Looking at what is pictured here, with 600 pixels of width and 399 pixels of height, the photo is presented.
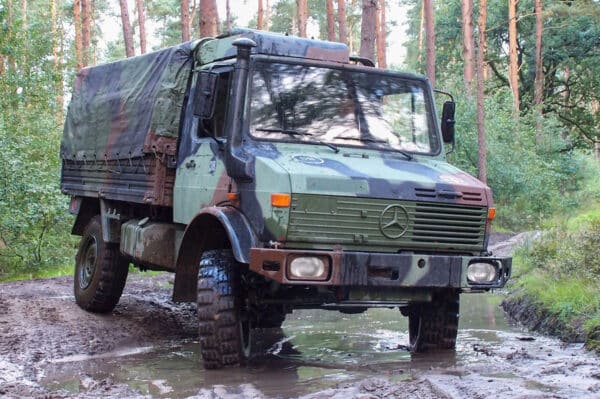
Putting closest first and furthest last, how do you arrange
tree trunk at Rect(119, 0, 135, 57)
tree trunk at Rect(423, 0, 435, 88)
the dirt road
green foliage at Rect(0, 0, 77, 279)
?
the dirt road
green foliage at Rect(0, 0, 77, 279)
tree trunk at Rect(423, 0, 435, 88)
tree trunk at Rect(119, 0, 135, 57)

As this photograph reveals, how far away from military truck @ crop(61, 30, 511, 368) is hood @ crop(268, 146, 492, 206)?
0.01 metres

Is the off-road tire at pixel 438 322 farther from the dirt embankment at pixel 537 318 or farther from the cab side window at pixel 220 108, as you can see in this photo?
the cab side window at pixel 220 108

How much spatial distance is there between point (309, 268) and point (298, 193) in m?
0.57

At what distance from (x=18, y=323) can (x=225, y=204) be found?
3.25 m

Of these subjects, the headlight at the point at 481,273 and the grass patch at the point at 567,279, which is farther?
the grass patch at the point at 567,279

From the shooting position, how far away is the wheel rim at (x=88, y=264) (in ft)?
32.2

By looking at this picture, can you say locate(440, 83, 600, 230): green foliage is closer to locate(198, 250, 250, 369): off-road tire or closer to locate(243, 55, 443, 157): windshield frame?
locate(243, 55, 443, 157): windshield frame

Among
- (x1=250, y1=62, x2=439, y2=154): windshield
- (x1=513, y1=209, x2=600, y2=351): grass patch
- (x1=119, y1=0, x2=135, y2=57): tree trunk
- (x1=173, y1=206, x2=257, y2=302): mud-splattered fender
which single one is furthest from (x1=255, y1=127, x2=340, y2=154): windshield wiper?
(x1=119, y1=0, x2=135, y2=57): tree trunk

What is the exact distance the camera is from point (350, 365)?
6.81 metres

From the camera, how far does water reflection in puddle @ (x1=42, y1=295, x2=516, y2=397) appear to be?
609cm

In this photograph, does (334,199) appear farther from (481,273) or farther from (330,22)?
(330,22)

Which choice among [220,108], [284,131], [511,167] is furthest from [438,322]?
[511,167]

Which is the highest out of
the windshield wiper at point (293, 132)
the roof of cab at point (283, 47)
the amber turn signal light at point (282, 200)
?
the roof of cab at point (283, 47)

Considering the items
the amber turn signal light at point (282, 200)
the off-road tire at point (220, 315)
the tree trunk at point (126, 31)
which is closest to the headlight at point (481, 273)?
the amber turn signal light at point (282, 200)
